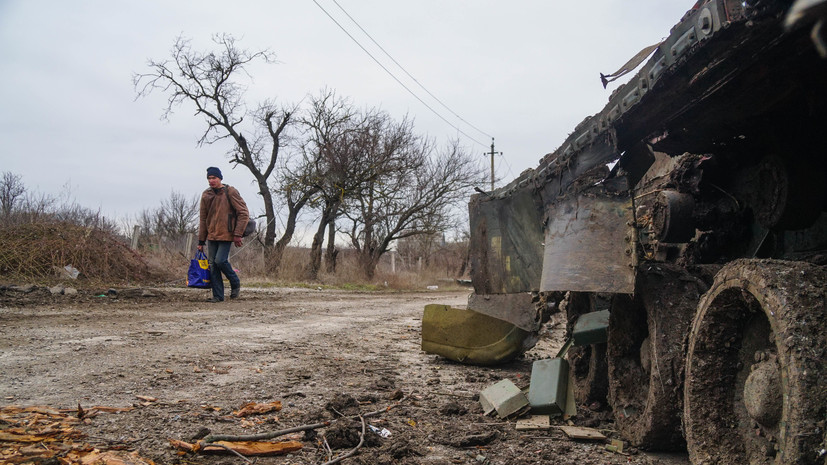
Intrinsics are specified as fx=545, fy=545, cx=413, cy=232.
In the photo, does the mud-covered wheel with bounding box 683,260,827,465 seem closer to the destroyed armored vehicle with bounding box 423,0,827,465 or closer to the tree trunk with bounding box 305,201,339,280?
the destroyed armored vehicle with bounding box 423,0,827,465

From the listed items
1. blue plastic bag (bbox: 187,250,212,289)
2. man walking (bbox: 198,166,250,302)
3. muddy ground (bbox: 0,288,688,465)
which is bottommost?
muddy ground (bbox: 0,288,688,465)

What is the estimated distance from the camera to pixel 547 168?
3727 mm

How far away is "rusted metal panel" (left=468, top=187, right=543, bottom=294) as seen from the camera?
428cm

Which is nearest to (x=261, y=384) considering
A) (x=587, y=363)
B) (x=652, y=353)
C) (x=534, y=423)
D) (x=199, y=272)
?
(x=534, y=423)

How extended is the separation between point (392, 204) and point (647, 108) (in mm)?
20294

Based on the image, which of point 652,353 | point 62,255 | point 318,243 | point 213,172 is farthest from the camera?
point 318,243

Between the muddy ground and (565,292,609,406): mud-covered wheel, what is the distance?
0.22 m

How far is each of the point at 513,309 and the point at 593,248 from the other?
1.84m

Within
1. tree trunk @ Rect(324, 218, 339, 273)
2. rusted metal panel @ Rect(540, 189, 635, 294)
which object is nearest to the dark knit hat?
rusted metal panel @ Rect(540, 189, 635, 294)

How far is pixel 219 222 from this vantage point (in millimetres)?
8297

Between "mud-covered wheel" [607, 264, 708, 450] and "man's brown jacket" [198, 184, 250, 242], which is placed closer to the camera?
"mud-covered wheel" [607, 264, 708, 450]

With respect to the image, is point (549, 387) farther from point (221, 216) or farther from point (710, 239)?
point (221, 216)

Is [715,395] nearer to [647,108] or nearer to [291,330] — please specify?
[647,108]

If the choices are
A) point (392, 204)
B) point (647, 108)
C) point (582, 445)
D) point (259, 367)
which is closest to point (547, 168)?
point (647, 108)
